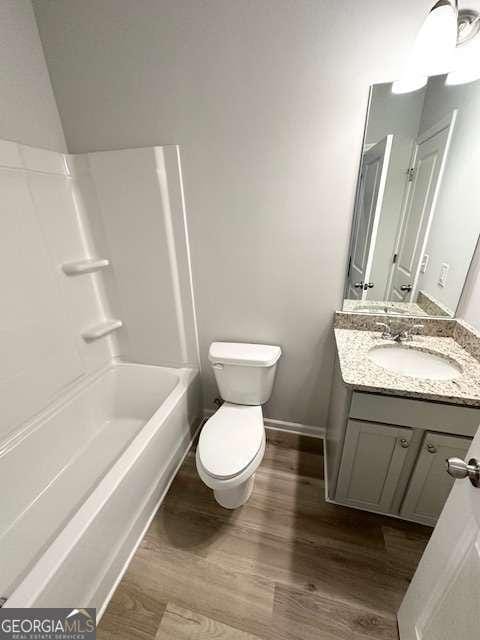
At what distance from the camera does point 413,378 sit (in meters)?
1.05

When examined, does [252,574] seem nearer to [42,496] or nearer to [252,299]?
[42,496]

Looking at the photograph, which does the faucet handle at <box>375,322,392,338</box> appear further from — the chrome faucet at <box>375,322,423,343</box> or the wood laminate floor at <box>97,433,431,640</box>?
the wood laminate floor at <box>97,433,431,640</box>

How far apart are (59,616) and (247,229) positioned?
1.71 metres

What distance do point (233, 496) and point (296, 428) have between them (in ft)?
2.24

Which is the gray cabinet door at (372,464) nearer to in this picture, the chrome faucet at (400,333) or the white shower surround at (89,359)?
the chrome faucet at (400,333)

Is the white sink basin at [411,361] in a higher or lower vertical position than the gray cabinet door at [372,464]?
higher

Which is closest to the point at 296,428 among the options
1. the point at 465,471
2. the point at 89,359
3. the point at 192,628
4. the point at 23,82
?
the point at 192,628

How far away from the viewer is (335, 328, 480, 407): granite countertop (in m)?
0.96

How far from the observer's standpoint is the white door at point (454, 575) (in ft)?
1.85

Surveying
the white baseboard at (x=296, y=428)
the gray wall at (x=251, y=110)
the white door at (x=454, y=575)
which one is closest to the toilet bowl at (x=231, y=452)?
the white baseboard at (x=296, y=428)

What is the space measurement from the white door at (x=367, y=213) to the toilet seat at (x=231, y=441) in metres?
0.89

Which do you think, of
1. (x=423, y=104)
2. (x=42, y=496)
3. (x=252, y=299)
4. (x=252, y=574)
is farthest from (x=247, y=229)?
(x=42, y=496)

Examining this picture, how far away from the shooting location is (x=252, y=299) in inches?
61.7

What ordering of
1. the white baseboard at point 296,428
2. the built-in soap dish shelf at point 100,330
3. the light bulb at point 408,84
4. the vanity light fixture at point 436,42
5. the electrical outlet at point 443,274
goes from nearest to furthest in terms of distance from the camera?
the vanity light fixture at point 436,42 → the light bulb at point 408,84 → the electrical outlet at point 443,274 → the built-in soap dish shelf at point 100,330 → the white baseboard at point 296,428
